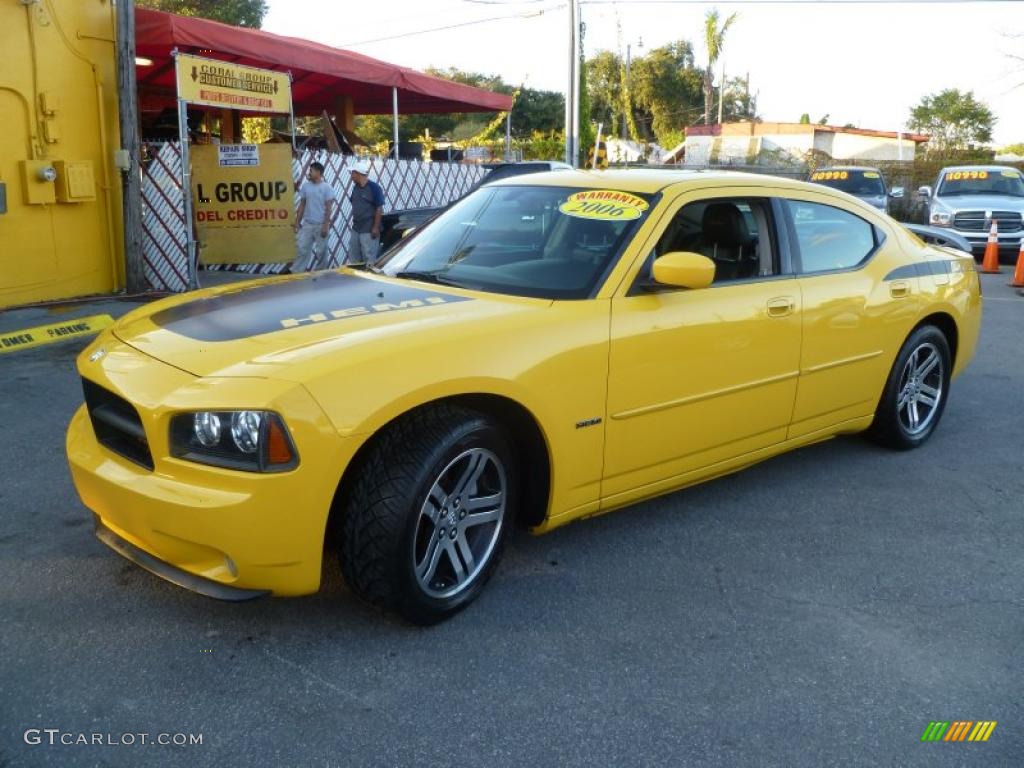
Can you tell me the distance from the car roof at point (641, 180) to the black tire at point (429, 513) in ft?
4.78

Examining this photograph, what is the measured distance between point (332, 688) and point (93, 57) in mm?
9243

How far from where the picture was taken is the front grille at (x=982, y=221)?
16.0 meters

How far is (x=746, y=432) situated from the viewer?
407 centimetres

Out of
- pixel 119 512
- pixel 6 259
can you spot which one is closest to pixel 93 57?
pixel 6 259

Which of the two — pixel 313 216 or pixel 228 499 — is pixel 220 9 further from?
pixel 228 499

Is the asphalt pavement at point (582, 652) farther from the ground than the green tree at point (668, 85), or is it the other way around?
the green tree at point (668, 85)

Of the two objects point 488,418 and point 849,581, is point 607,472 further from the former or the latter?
point 849,581

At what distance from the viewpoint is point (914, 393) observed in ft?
17.0

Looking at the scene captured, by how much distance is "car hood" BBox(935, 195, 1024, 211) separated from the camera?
53.2ft

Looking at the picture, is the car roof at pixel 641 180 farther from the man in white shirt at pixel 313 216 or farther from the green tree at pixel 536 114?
the green tree at pixel 536 114

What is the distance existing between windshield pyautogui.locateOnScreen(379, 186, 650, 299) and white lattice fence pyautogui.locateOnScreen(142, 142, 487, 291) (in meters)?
7.96

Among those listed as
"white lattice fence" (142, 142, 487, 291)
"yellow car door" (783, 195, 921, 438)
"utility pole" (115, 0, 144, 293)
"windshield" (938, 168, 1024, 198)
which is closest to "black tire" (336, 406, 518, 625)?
"yellow car door" (783, 195, 921, 438)
